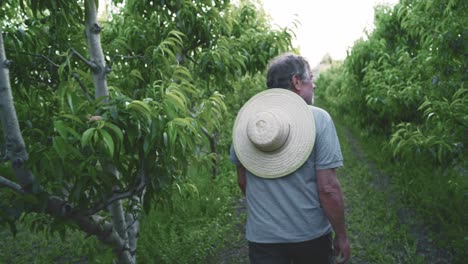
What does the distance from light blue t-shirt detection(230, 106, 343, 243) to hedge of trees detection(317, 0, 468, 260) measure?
1.59 meters

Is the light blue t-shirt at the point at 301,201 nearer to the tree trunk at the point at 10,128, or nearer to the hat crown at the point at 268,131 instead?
the hat crown at the point at 268,131

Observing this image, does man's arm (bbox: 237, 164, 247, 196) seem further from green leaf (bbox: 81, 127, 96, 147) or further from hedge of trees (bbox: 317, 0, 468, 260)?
hedge of trees (bbox: 317, 0, 468, 260)

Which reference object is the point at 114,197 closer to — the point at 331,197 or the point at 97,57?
the point at 97,57

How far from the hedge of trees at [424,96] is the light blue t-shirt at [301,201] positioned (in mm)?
1591

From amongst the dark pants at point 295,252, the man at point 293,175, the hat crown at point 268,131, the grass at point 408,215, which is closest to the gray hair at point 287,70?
the man at point 293,175

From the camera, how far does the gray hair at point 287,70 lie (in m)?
2.57

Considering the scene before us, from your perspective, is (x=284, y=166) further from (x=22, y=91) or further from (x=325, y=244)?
(x=22, y=91)

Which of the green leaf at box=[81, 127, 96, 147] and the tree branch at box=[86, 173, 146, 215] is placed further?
the tree branch at box=[86, 173, 146, 215]

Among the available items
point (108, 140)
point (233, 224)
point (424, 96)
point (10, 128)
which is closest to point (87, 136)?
point (108, 140)

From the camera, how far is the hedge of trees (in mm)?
3729

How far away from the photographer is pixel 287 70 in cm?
259

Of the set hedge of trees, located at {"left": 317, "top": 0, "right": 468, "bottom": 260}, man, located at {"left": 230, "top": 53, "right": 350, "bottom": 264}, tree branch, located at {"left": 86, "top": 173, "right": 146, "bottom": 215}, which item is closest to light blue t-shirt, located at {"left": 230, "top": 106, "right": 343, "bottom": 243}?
man, located at {"left": 230, "top": 53, "right": 350, "bottom": 264}

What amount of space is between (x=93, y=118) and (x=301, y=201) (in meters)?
1.18

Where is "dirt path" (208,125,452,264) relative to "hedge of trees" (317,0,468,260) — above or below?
below
